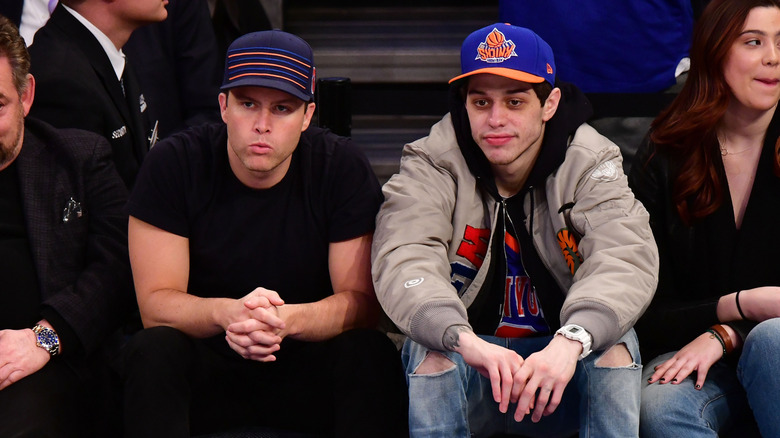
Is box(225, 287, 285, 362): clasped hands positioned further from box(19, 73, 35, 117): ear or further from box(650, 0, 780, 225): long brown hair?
box(650, 0, 780, 225): long brown hair

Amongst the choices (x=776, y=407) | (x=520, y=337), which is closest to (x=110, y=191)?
(x=520, y=337)

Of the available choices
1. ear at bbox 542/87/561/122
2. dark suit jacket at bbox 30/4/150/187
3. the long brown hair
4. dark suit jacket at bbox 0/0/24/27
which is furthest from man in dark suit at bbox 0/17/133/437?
the long brown hair

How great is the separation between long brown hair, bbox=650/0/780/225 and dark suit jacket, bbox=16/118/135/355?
141 cm

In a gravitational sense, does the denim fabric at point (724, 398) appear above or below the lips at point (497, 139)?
below

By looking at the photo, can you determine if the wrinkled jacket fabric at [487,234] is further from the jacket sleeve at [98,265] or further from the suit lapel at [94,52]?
the suit lapel at [94,52]

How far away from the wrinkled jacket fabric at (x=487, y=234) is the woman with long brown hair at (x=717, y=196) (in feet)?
0.69

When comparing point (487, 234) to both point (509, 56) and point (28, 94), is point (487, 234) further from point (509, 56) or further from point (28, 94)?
point (28, 94)

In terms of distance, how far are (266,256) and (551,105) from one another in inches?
31.3

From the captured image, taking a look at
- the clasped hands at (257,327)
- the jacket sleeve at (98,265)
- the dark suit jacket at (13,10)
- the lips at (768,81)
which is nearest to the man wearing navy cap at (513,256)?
the clasped hands at (257,327)

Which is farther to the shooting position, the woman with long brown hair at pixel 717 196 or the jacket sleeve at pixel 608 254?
the woman with long brown hair at pixel 717 196

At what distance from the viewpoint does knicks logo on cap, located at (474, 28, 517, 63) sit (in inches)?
90.7

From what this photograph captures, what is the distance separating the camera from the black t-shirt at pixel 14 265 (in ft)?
7.54

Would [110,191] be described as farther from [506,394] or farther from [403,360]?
[506,394]

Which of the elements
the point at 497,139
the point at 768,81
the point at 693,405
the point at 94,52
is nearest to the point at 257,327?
the point at 497,139
